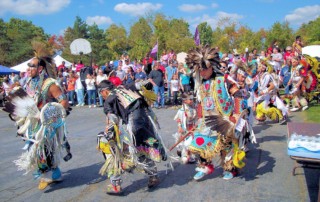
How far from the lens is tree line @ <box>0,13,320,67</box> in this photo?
45.2 meters

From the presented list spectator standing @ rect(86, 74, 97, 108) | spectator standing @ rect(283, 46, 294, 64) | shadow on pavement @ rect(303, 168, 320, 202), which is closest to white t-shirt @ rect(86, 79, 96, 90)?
spectator standing @ rect(86, 74, 97, 108)

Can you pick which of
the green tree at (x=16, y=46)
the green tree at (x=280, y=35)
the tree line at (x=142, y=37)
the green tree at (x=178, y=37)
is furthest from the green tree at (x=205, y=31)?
the green tree at (x=16, y=46)

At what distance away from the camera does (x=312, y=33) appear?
148 feet

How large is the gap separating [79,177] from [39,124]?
1.10 m

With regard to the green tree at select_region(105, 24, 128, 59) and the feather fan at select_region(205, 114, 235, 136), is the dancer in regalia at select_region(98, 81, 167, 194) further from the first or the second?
the green tree at select_region(105, 24, 128, 59)

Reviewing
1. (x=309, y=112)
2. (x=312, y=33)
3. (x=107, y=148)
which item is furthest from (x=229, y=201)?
(x=312, y=33)

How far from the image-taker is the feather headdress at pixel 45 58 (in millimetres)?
4621

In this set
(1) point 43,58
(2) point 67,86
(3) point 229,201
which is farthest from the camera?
(2) point 67,86

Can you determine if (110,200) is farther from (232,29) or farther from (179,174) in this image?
(232,29)

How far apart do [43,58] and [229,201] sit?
10.5ft

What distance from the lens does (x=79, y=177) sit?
4984 millimetres

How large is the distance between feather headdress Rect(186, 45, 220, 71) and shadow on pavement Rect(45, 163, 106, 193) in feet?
7.23

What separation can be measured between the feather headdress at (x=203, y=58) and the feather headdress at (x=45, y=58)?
2.00m

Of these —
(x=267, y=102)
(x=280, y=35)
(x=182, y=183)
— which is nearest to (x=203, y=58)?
(x=182, y=183)
